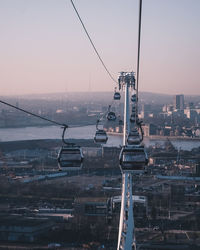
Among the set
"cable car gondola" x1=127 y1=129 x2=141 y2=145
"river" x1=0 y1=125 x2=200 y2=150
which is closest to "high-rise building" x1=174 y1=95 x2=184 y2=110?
"river" x1=0 y1=125 x2=200 y2=150

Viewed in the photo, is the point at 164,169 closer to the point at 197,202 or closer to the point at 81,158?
the point at 197,202

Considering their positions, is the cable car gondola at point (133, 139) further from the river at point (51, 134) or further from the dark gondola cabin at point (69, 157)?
the river at point (51, 134)

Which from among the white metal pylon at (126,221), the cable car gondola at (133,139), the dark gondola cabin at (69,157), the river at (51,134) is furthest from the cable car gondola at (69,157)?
the river at (51,134)

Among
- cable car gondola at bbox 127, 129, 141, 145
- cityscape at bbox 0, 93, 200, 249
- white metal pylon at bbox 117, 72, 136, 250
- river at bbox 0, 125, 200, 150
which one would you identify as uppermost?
river at bbox 0, 125, 200, 150

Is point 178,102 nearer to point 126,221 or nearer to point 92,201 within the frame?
point 92,201

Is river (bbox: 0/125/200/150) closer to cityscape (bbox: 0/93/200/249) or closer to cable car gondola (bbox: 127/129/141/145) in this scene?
cityscape (bbox: 0/93/200/249)

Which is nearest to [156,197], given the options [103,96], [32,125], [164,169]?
[164,169]
